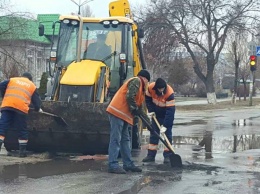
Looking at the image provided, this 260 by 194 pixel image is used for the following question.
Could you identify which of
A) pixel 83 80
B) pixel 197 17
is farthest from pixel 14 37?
pixel 83 80

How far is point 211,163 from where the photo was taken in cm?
1018

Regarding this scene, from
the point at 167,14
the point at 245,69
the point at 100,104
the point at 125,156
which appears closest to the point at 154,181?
the point at 125,156

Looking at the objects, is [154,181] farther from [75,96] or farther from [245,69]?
[245,69]

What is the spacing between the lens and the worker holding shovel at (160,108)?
10.2 metres

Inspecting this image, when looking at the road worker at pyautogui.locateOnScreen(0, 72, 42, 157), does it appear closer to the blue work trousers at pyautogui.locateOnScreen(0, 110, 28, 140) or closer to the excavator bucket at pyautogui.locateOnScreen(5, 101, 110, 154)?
the blue work trousers at pyautogui.locateOnScreen(0, 110, 28, 140)

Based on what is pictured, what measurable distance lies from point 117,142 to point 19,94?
87.1 inches

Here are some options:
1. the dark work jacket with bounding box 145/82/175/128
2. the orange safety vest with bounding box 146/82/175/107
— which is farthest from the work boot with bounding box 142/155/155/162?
Answer: the orange safety vest with bounding box 146/82/175/107

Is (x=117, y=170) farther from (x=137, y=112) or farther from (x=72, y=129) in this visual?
(x=72, y=129)

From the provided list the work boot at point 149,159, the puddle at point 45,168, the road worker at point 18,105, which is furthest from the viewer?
the work boot at point 149,159

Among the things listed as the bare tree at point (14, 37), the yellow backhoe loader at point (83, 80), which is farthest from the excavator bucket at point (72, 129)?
the bare tree at point (14, 37)

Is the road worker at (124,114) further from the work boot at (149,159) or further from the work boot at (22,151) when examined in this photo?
the work boot at (22,151)

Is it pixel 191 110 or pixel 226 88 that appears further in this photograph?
pixel 226 88

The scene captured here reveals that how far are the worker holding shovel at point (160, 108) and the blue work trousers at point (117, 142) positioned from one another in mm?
1117

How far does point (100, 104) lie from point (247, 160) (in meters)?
3.22
